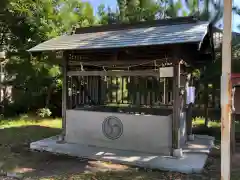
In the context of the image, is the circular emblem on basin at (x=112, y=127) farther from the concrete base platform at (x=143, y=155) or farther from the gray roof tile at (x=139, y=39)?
the gray roof tile at (x=139, y=39)

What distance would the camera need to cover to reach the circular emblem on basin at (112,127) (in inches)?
255

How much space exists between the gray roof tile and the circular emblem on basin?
73.8 inches

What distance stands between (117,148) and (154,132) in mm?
1076

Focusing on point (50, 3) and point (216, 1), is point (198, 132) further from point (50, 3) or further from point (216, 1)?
point (50, 3)

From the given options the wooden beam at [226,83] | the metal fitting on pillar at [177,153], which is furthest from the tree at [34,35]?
the wooden beam at [226,83]

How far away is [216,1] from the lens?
953 cm

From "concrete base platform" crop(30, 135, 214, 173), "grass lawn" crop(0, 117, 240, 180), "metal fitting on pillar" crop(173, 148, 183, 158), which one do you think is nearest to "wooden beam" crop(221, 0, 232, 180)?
"grass lawn" crop(0, 117, 240, 180)

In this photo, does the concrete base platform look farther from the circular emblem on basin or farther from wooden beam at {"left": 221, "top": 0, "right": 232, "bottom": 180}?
wooden beam at {"left": 221, "top": 0, "right": 232, "bottom": 180}

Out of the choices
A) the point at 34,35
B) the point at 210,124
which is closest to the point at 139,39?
the point at 210,124

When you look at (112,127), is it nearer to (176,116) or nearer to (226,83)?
(176,116)

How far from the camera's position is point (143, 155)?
596 centimetres

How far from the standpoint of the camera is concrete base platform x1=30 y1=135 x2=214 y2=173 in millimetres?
5227

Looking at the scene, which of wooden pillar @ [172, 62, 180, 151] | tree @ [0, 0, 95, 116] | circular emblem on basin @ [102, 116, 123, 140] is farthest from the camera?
tree @ [0, 0, 95, 116]

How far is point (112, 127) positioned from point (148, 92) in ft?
7.62
